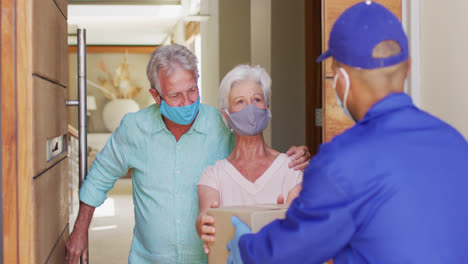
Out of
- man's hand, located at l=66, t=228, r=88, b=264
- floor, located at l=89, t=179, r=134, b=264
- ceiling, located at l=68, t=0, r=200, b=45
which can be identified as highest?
ceiling, located at l=68, t=0, r=200, b=45

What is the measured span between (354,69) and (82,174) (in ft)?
4.10

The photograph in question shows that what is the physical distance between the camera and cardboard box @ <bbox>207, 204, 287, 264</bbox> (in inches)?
49.8

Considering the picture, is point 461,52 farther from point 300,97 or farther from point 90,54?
point 90,54

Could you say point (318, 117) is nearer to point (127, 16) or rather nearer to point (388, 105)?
point (388, 105)

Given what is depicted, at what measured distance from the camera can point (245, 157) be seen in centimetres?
177

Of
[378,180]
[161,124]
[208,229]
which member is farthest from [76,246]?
[378,180]

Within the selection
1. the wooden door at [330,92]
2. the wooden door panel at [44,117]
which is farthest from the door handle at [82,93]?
the wooden door at [330,92]

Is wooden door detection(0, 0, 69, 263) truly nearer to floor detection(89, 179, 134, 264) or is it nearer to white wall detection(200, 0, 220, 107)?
floor detection(89, 179, 134, 264)

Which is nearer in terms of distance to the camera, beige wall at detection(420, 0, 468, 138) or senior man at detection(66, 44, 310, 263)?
beige wall at detection(420, 0, 468, 138)

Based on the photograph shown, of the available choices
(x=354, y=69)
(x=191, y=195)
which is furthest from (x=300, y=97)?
(x=354, y=69)

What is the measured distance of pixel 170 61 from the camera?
191cm

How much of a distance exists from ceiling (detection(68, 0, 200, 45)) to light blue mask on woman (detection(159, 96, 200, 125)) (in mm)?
4468

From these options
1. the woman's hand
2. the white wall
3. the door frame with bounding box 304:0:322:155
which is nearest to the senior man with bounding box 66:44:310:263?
the woman's hand

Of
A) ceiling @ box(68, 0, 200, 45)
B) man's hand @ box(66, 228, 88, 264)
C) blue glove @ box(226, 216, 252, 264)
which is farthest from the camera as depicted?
ceiling @ box(68, 0, 200, 45)
